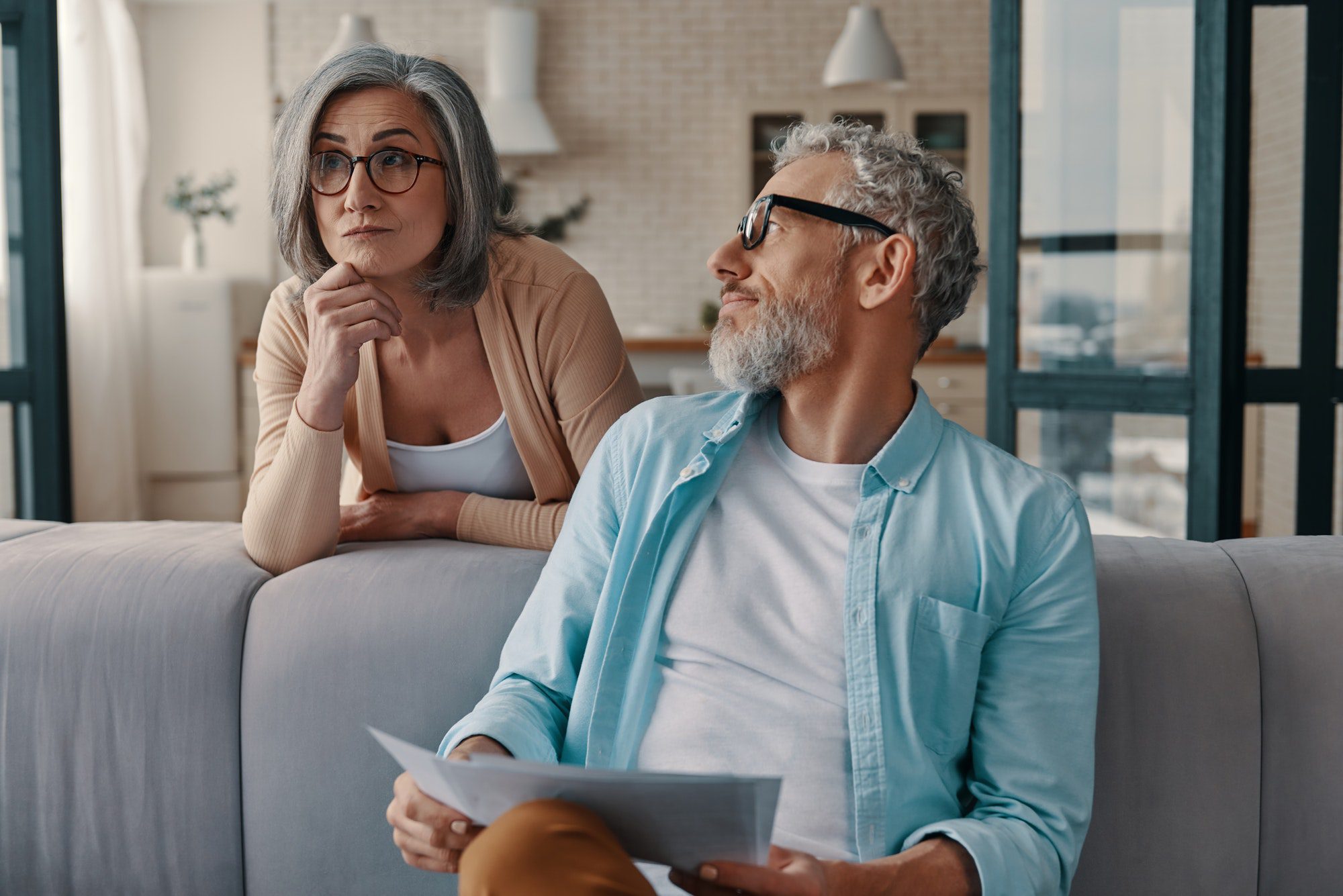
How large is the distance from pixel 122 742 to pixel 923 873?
975mm

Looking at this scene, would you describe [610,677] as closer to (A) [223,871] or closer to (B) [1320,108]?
(A) [223,871]

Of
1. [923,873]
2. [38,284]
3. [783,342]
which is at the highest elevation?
[38,284]

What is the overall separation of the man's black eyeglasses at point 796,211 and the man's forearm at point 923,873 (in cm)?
68

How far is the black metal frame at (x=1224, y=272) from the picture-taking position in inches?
99.5

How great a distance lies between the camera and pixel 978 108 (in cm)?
646

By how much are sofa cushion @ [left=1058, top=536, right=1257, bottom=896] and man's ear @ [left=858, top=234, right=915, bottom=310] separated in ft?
1.46

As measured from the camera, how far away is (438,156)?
5.16ft

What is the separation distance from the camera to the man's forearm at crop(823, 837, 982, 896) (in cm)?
101

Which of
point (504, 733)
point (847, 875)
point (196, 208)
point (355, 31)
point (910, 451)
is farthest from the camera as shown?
point (196, 208)

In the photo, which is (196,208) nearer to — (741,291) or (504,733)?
(741,291)

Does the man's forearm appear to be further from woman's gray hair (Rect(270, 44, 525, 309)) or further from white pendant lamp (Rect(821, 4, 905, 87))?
white pendant lamp (Rect(821, 4, 905, 87))

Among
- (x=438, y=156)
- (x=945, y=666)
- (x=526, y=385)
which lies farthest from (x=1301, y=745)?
(x=438, y=156)

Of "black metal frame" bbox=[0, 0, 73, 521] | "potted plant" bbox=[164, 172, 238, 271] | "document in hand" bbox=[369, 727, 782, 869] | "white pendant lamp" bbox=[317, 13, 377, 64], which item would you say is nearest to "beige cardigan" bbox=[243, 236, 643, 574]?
"document in hand" bbox=[369, 727, 782, 869]

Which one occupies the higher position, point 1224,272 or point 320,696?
point 1224,272
